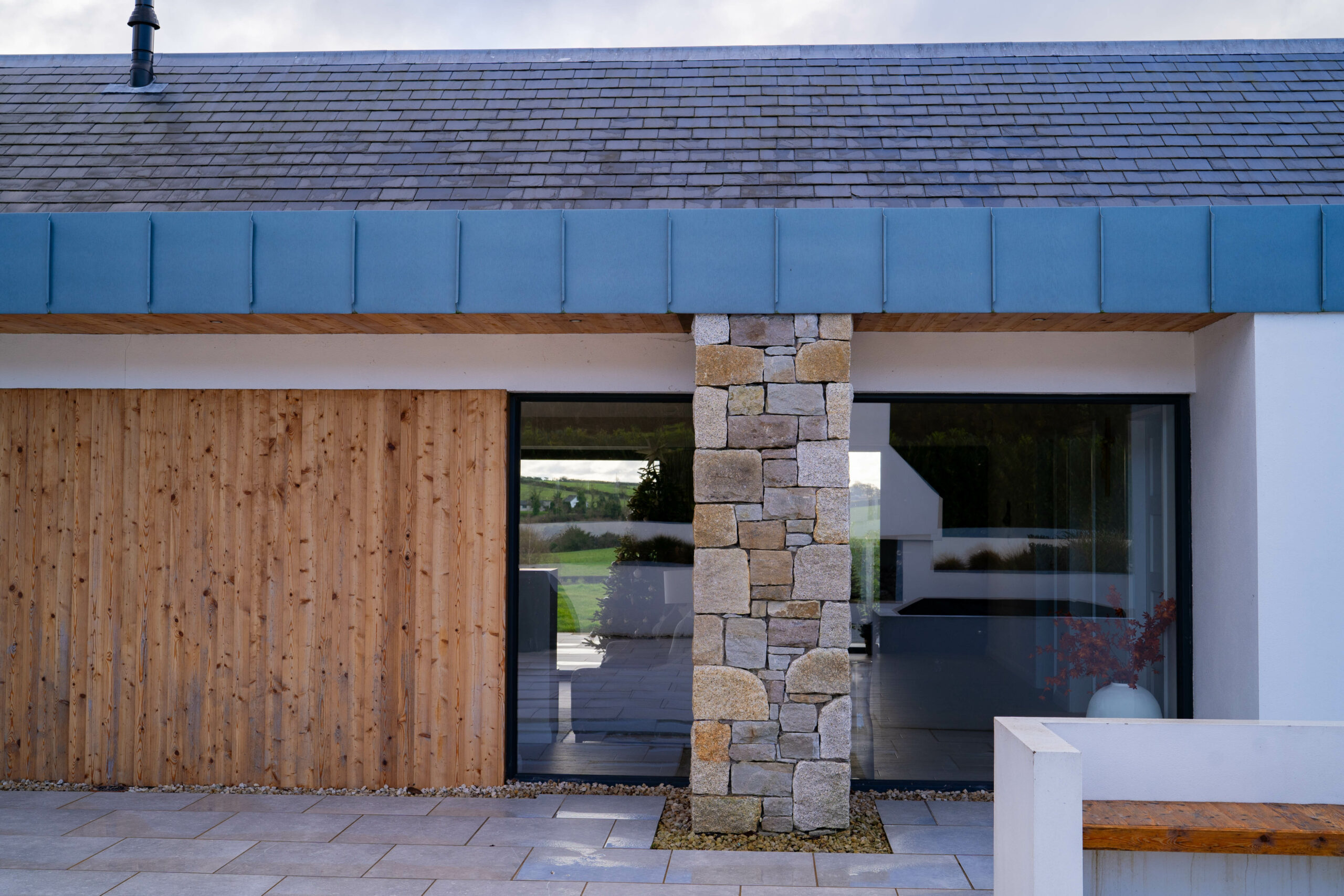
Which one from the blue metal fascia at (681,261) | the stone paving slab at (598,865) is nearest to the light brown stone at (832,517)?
the blue metal fascia at (681,261)

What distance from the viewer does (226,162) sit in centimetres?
620

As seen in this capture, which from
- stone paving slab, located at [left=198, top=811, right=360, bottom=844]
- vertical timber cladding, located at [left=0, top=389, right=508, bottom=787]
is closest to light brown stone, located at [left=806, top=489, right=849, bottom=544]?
vertical timber cladding, located at [left=0, top=389, right=508, bottom=787]

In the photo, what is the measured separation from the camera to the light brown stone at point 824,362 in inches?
205

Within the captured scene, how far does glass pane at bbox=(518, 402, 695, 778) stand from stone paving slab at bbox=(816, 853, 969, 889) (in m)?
1.58

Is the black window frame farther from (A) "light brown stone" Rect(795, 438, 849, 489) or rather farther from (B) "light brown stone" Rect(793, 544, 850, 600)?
(B) "light brown stone" Rect(793, 544, 850, 600)

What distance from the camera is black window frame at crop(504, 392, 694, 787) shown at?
616 centimetres

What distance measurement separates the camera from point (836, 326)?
5.20 metres

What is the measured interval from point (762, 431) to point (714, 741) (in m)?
1.66

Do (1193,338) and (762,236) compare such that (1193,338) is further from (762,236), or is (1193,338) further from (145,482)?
(145,482)


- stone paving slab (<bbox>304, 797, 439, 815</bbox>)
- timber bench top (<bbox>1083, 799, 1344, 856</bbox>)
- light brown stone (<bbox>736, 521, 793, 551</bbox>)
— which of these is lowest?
stone paving slab (<bbox>304, 797, 439, 815</bbox>)

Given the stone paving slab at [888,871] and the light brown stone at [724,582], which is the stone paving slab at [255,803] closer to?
the light brown stone at [724,582]

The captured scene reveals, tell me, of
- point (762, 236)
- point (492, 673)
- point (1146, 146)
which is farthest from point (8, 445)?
point (1146, 146)

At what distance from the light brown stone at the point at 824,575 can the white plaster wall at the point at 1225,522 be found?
2.16m

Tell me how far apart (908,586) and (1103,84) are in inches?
143
